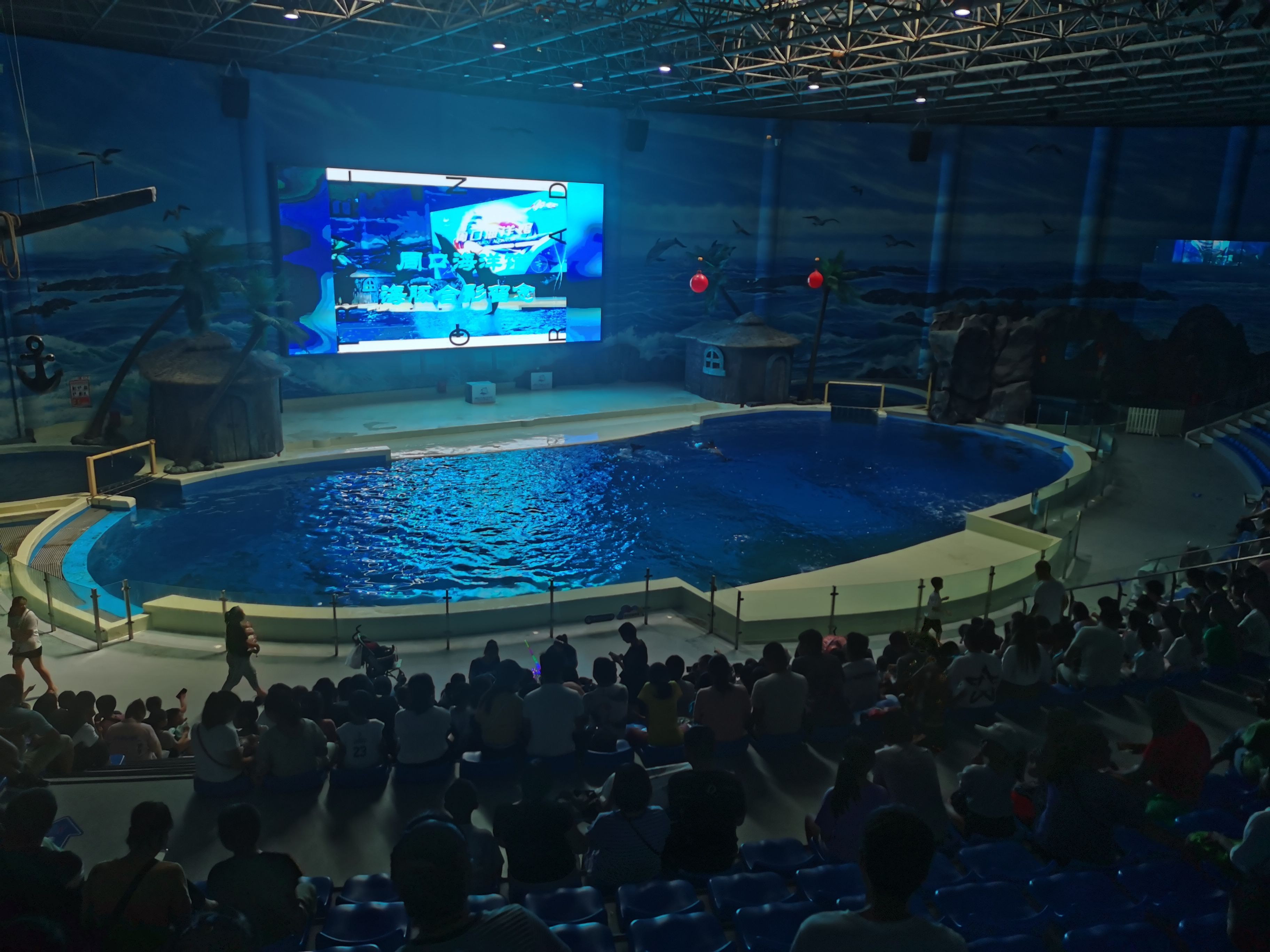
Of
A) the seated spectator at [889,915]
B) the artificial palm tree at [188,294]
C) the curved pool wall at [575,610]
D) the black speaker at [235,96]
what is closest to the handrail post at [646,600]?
the curved pool wall at [575,610]

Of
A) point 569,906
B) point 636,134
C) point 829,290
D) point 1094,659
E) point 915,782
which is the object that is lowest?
point 1094,659

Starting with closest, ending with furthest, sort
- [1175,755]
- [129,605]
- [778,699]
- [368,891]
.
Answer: [368,891], [1175,755], [778,699], [129,605]

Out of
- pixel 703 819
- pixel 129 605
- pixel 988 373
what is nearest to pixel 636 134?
pixel 988 373

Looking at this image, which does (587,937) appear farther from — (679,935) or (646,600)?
(646,600)

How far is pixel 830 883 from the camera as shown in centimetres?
403

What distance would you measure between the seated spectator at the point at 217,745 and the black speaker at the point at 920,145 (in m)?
22.6

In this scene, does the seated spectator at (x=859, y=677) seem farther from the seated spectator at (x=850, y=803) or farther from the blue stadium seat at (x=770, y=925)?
the blue stadium seat at (x=770, y=925)

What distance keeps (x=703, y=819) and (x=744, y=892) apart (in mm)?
349

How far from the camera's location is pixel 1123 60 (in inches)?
727

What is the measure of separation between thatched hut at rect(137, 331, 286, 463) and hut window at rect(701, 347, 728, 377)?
11.7m

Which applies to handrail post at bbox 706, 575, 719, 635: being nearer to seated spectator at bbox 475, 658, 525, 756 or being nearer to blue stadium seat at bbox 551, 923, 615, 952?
seated spectator at bbox 475, 658, 525, 756

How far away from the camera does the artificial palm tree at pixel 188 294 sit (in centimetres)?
1777

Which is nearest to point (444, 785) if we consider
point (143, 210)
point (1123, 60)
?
point (143, 210)

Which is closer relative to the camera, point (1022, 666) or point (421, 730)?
point (421, 730)
